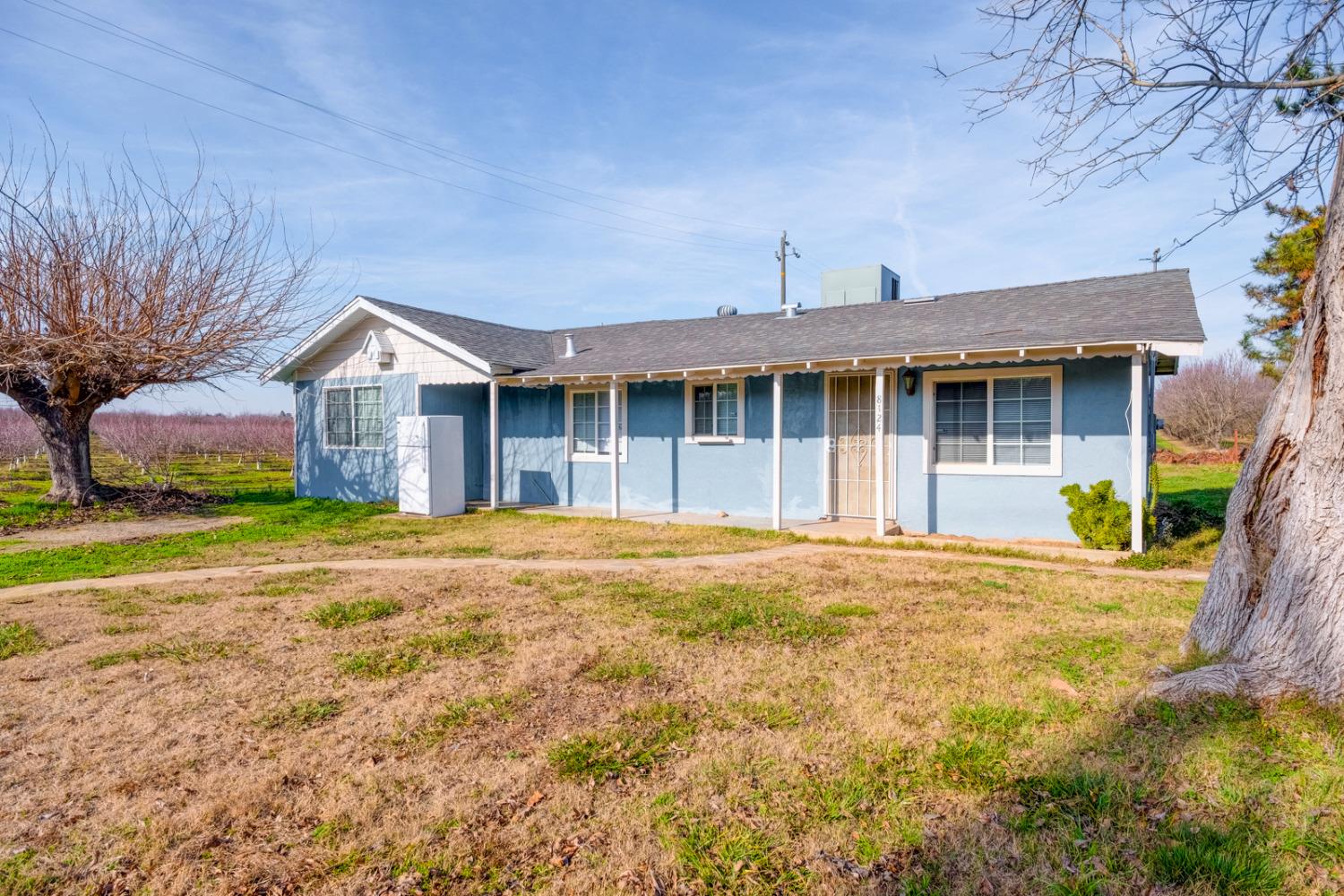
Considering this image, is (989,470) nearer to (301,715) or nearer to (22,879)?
(301,715)

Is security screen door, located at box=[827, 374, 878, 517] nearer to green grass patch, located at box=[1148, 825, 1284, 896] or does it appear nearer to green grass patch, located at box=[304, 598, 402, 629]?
green grass patch, located at box=[304, 598, 402, 629]

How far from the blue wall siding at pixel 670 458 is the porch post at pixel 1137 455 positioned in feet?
14.3

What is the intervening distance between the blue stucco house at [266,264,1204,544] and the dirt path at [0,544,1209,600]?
1136 mm

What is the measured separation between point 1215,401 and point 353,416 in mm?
33157

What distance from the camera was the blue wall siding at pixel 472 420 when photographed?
14.9 meters

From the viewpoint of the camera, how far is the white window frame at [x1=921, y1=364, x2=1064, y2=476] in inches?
380

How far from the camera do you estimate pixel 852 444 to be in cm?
1155

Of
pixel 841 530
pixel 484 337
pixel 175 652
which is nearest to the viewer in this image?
pixel 175 652

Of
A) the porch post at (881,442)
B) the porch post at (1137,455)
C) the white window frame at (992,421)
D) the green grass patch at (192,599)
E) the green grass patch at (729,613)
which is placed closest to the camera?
the green grass patch at (729,613)

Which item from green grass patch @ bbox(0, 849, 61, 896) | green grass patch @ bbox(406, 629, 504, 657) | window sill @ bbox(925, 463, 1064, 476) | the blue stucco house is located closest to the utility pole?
the blue stucco house

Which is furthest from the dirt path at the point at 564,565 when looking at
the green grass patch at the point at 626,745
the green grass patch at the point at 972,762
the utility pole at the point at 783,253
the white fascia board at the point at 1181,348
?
the utility pole at the point at 783,253

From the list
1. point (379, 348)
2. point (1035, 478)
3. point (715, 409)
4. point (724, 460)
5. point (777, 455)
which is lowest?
point (1035, 478)

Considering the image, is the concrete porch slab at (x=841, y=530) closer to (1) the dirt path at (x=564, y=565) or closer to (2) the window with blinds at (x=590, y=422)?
(1) the dirt path at (x=564, y=565)

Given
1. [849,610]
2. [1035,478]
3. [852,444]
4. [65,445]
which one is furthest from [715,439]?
[65,445]
